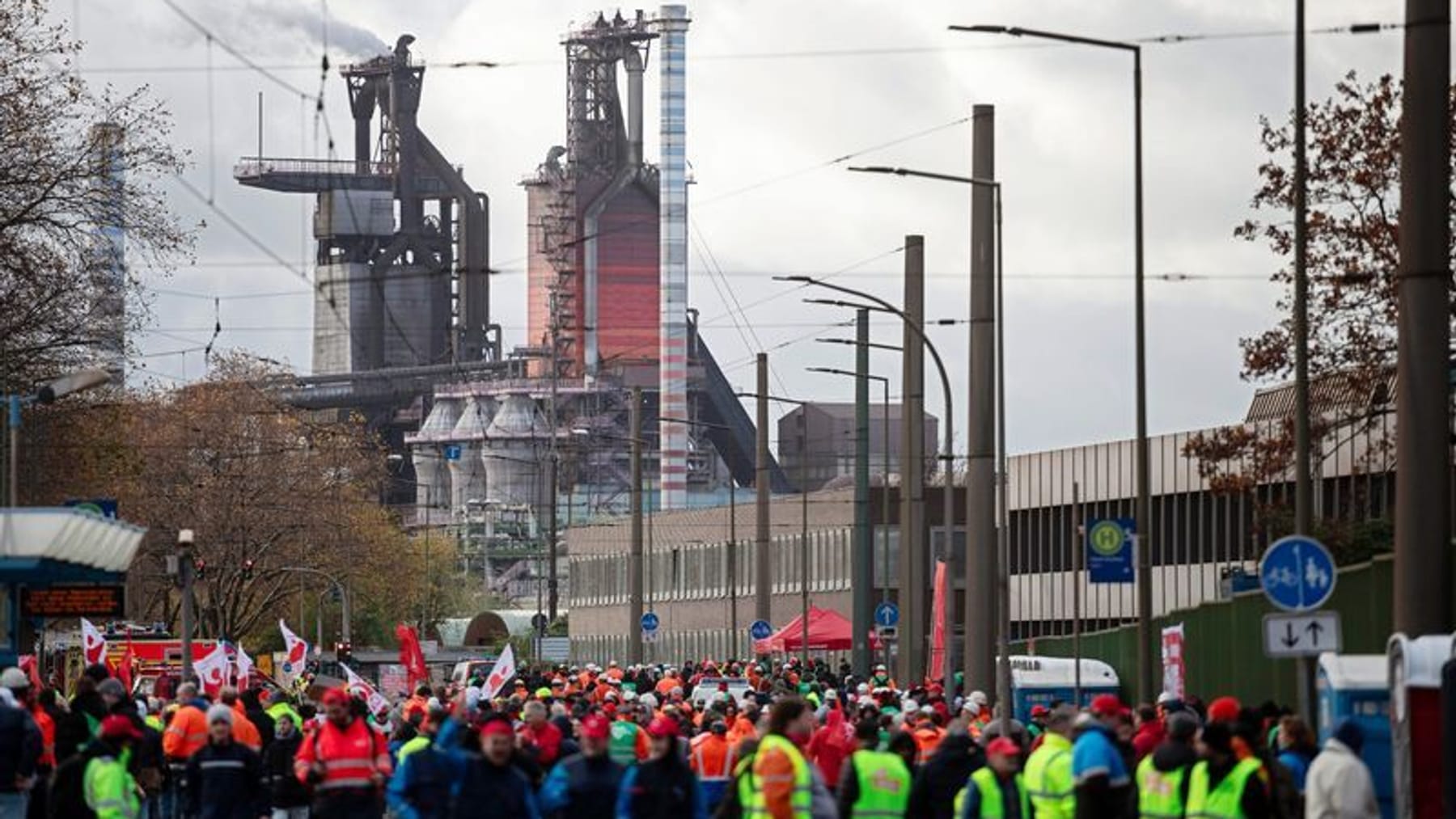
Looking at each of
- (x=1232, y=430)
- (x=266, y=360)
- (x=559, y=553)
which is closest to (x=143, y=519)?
(x=266, y=360)

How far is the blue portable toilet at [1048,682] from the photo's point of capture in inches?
1758

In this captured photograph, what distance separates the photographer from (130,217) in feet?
181

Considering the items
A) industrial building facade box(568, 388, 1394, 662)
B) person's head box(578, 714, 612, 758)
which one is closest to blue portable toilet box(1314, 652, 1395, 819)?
person's head box(578, 714, 612, 758)

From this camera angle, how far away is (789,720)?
2053cm

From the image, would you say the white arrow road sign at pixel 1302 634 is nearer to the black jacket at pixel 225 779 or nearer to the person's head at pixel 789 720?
the person's head at pixel 789 720

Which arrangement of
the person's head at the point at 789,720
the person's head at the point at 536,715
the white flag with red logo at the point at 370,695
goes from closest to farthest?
the person's head at the point at 789,720 → the person's head at the point at 536,715 → the white flag with red logo at the point at 370,695

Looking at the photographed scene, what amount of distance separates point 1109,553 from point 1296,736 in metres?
12.6

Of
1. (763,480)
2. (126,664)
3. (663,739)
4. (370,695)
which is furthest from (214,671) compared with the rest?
(763,480)

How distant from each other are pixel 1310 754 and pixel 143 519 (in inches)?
3263

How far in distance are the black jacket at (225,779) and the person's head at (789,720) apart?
20.1 feet

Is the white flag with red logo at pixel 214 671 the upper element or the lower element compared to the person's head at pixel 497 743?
upper

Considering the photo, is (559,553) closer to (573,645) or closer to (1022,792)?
(573,645)

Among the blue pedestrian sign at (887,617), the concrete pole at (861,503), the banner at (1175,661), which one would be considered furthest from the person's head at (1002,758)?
the blue pedestrian sign at (887,617)

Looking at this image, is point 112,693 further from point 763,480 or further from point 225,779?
point 763,480
